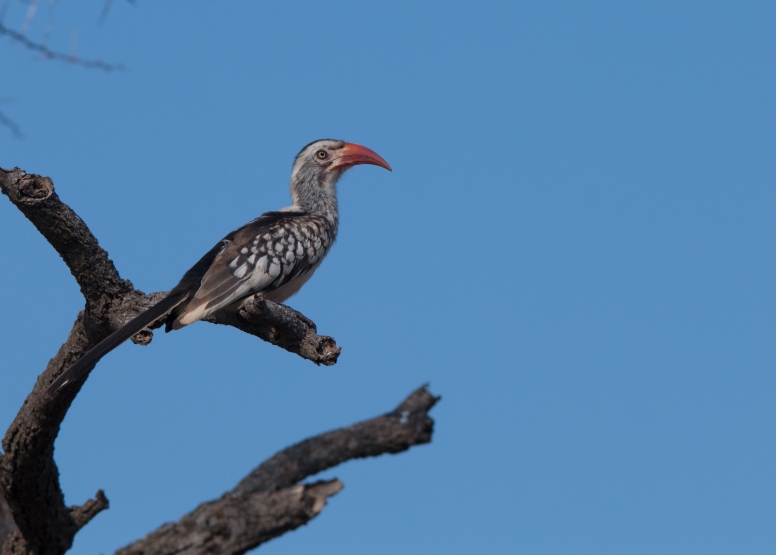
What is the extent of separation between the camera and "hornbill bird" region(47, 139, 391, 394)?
4879mm

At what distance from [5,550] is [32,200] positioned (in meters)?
2.19

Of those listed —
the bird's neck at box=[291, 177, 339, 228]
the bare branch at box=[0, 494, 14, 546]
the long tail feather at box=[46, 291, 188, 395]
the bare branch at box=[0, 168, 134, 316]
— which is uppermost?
the bird's neck at box=[291, 177, 339, 228]

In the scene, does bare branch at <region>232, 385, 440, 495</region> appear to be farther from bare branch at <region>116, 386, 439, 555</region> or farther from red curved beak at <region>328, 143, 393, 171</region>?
red curved beak at <region>328, 143, 393, 171</region>

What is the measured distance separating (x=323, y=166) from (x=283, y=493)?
17.8 ft

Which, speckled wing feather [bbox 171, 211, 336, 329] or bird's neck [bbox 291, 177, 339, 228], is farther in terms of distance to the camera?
bird's neck [bbox 291, 177, 339, 228]

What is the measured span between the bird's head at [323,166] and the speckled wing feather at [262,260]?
60 centimetres

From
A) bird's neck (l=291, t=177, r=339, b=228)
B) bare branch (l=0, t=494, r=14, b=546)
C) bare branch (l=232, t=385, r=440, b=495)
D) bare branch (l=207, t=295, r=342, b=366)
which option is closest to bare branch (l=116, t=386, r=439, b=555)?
bare branch (l=232, t=385, r=440, b=495)

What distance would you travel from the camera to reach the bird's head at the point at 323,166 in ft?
24.6

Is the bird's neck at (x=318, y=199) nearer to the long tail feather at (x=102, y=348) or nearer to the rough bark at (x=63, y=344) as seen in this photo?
the rough bark at (x=63, y=344)

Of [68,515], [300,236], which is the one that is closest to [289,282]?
[300,236]

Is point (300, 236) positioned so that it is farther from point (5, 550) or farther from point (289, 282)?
point (5, 550)

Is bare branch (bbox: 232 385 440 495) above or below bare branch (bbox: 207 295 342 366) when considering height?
below

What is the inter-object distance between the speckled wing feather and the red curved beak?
3.32 ft

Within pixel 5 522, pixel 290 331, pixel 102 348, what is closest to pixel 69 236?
pixel 102 348
